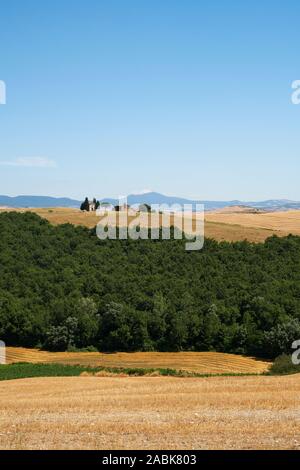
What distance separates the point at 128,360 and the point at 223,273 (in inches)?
855

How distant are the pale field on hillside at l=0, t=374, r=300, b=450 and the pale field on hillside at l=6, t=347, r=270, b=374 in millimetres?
20918

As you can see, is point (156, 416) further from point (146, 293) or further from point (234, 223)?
point (234, 223)

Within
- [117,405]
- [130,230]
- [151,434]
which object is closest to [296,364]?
[117,405]

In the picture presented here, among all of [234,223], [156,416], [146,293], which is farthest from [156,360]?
[234,223]

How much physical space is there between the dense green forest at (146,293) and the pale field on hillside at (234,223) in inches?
267

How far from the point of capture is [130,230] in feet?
292

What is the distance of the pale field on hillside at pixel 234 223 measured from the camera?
9219 centimetres

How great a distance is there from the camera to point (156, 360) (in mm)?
57031

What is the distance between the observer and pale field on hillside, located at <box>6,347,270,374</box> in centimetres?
5300

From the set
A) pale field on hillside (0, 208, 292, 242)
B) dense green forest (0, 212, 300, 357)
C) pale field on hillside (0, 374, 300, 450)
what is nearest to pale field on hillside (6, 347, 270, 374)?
dense green forest (0, 212, 300, 357)

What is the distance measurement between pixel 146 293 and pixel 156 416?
49.8 metres

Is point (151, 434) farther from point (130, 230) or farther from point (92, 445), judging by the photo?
point (130, 230)

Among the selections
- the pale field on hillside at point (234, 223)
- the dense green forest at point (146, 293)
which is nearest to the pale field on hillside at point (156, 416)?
the dense green forest at point (146, 293)

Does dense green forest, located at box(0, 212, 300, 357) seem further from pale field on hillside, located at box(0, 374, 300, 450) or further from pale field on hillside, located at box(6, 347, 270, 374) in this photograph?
pale field on hillside, located at box(0, 374, 300, 450)
